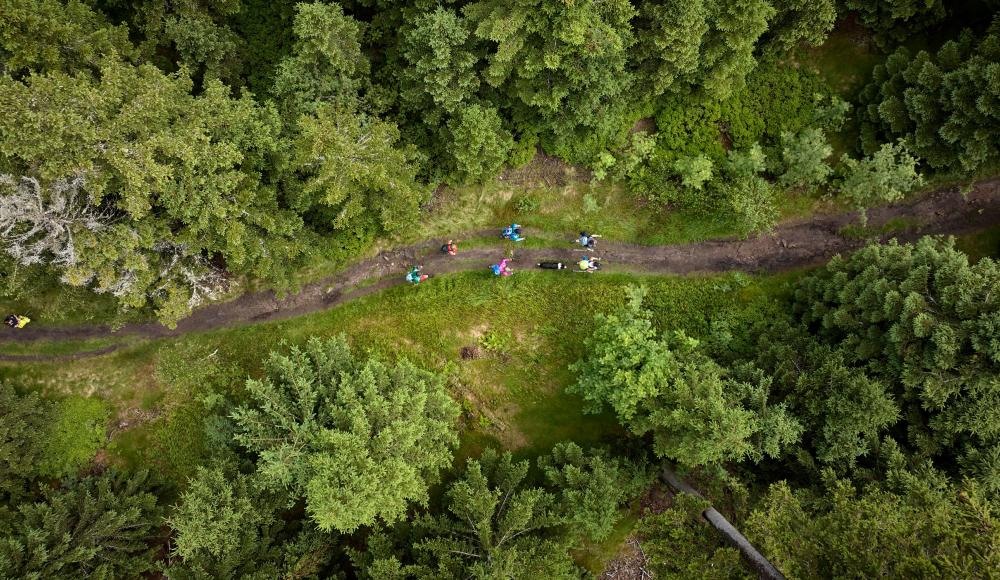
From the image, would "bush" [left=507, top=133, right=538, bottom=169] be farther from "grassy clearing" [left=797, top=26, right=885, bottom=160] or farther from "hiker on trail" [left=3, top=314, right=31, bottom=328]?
"hiker on trail" [left=3, top=314, right=31, bottom=328]

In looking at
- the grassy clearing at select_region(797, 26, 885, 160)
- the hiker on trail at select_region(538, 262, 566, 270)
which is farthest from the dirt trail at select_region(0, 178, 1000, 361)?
the grassy clearing at select_region(797, 26, 885, 160)

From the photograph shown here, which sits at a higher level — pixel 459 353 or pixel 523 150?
pixel 523 150

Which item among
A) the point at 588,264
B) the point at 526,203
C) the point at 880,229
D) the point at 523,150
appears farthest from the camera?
the point at 526,203

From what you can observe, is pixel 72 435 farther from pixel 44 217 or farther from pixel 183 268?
pixel 44 217

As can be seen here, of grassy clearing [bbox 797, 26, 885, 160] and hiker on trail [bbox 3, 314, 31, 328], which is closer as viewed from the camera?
grassy clearing [bbox 797, 26, 885, 160]

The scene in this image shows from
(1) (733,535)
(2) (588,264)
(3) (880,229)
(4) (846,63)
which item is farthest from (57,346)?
(3) (880,229)

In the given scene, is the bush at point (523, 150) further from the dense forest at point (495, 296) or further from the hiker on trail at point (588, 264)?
the hiker on trail at point (588, 264)
